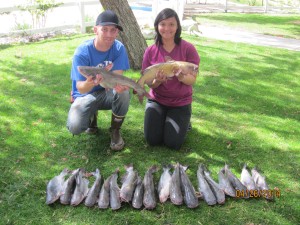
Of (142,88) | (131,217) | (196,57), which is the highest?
(196,57)

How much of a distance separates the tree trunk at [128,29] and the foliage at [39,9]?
527 centimetres

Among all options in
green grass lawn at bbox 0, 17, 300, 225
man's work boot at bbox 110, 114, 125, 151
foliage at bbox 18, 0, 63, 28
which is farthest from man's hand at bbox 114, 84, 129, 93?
foliage at bbox 18, 0, 63, 28

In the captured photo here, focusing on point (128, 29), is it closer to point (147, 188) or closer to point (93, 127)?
point (93, 127)

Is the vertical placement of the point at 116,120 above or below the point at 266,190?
above

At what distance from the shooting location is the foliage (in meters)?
11.7

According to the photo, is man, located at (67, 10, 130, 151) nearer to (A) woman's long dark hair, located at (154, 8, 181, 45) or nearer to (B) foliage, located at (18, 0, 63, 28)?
(A) woman's long dark hair, located at (154, 8, 181, 45)

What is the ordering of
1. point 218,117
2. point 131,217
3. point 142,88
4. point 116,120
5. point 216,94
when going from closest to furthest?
point 131,217
point 142,88
point 116,120
point 218,117
point 216,94

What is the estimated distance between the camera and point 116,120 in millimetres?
4582

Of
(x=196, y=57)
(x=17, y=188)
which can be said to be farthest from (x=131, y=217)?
(x=196, y=57)

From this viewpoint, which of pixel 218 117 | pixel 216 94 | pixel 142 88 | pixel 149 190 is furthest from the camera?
pixel 216 94

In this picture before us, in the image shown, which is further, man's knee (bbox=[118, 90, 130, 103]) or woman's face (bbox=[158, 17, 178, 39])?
man's knee (bbox=[118, 90, 130, 103])

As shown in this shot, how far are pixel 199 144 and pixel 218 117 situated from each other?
1119mm

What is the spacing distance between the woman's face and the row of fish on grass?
63.2 inches

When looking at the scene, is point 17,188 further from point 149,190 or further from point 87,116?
point 149,190
